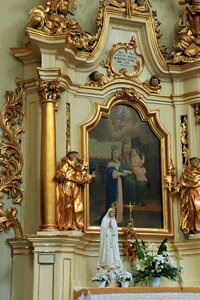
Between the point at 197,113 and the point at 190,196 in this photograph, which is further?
the point at 197,113

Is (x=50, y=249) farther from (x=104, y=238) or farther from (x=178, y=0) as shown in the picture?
(x=178, y=0)

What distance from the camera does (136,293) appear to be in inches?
311

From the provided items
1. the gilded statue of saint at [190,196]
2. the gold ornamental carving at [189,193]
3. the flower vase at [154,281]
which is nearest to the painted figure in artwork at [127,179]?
the gold ornamental carving at [189,193]

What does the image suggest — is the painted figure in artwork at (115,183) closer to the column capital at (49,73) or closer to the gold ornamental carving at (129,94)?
the gold ornamental carving at (129,94)

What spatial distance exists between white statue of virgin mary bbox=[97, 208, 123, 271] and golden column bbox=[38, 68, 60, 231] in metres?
0.67

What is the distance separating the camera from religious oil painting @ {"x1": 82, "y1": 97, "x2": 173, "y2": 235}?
363 inches

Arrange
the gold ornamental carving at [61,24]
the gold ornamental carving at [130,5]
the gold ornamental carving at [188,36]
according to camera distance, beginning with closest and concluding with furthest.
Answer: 1. the gold ornamental carving at [61,24]
2. the gold ornamental carving at [130,5]
3. the gold ornamental carving at [188,36]

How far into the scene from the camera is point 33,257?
27.3 feet

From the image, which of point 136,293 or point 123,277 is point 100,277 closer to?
point 123,277

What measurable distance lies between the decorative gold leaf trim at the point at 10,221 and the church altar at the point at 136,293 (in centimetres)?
119

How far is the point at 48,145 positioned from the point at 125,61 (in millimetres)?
2189

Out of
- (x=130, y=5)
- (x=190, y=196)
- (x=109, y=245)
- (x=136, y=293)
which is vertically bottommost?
(x=136, y=293)

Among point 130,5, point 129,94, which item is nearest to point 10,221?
point 129,94

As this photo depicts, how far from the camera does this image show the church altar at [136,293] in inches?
304
